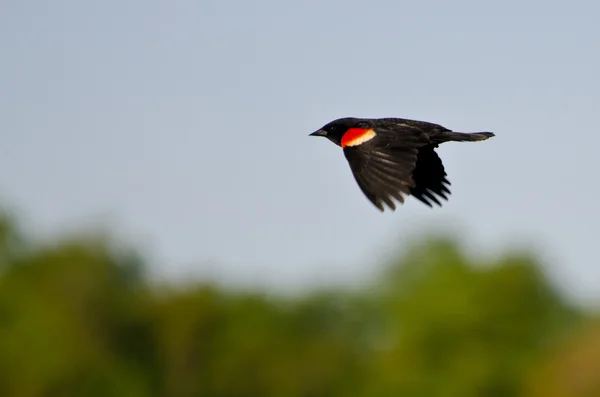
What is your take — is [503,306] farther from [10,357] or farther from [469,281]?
[10,357]

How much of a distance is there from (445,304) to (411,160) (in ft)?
132

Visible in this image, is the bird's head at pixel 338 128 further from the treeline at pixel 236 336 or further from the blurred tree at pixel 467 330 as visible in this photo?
the blurred tree at pixel 467 330

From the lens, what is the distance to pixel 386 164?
1513cm

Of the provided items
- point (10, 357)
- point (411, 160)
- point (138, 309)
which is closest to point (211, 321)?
point (138, 309)

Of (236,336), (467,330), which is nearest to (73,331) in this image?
(236,336)

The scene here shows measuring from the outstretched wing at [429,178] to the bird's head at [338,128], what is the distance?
0.92 m

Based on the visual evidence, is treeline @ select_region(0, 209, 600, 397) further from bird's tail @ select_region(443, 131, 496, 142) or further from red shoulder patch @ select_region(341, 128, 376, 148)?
red shoulder patch @ select_region(341, 128, 376, 148)

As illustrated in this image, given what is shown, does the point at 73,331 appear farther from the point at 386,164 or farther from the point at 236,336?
the point at 386,164

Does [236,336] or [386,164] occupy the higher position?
[236,336]

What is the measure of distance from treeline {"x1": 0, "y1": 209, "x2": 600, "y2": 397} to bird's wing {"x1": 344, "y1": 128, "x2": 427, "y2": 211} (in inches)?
1339

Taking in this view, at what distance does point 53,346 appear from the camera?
167 feet

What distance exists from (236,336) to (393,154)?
39071mm

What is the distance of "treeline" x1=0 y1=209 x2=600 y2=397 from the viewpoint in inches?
2018

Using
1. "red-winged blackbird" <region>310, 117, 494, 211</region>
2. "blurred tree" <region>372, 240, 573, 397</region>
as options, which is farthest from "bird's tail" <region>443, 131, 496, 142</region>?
"blurred tree" <region>372, 240, 573, 397</region>
